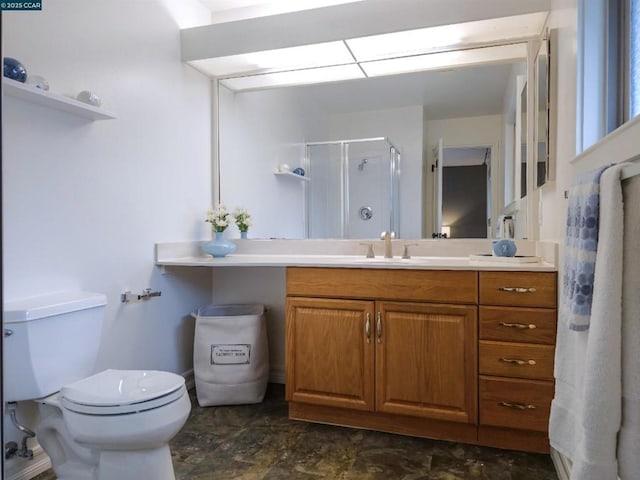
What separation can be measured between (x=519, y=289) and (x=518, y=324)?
0.15 m

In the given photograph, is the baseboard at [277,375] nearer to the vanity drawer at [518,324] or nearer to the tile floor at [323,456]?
the tile floor at [323,456]

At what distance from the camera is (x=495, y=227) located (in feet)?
8.04

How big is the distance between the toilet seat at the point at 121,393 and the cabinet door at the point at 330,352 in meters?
0.73

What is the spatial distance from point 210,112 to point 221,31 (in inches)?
20.6

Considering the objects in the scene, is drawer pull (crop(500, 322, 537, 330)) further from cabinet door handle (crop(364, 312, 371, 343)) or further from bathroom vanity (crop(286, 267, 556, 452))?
cabinet door handle (crop(364, 312, 371, 343))

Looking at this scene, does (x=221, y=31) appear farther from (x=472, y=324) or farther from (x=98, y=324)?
(x=472, y=324)

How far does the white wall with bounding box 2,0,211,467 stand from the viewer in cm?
165

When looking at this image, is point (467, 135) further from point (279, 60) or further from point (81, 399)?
point (81, 399)

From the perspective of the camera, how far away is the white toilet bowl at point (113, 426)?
1391mm

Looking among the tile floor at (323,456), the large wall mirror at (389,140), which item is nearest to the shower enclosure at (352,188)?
the large wall mirror at (389,140)

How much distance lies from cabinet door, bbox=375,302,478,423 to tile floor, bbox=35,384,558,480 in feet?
0.54

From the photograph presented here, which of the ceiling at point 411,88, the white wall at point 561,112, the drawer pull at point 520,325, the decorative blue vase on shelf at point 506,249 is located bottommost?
the drawer pull at point 520,325

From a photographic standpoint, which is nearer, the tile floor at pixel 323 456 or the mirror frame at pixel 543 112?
the tile floor at pixel 323 456

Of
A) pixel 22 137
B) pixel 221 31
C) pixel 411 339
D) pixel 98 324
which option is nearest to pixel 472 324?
pixel 411 339
